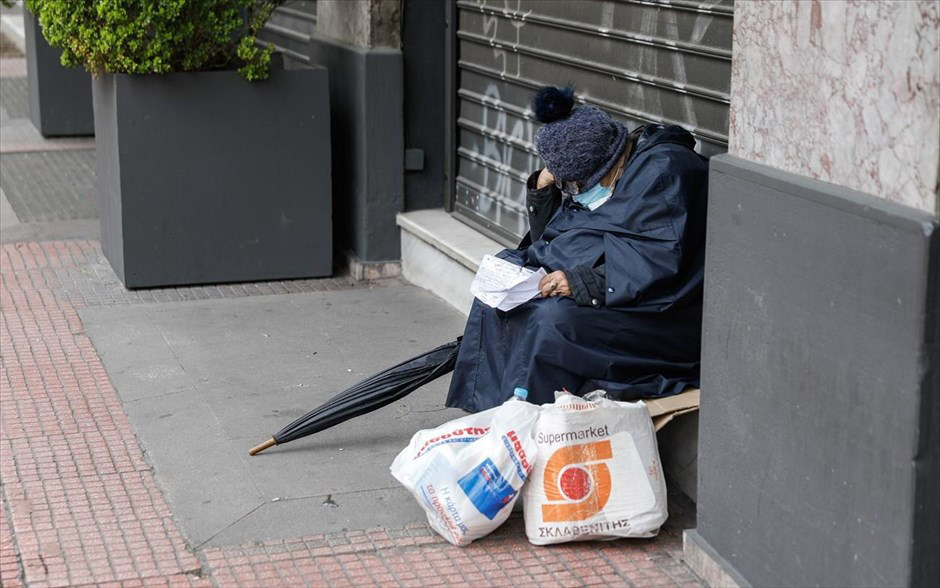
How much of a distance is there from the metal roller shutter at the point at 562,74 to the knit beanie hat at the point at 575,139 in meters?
0.49

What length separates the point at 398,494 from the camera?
4.57 metres

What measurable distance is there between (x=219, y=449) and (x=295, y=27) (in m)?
5.27

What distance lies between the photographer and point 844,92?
3.16 m

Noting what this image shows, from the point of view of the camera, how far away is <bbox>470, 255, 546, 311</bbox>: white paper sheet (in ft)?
14.8

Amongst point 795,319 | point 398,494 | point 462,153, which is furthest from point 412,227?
point 795,319

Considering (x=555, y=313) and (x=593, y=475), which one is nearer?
(x=593, y=475)

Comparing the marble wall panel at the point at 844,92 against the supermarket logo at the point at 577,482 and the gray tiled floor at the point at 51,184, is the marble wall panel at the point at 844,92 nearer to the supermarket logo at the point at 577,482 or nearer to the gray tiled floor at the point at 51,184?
the supermarket logo at the point at 577,482

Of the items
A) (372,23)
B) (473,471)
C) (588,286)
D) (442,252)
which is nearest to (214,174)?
(372,23)

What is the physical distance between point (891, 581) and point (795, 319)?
0.68m

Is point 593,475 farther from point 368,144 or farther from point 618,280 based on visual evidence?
point 368,144

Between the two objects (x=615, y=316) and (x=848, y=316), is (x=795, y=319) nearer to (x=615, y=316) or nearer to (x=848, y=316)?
(x=848, y=316)

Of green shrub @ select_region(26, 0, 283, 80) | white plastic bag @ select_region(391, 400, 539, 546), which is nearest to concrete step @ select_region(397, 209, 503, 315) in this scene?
green shrub @ select_region(26, 0, 283, 80)

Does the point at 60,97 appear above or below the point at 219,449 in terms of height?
above

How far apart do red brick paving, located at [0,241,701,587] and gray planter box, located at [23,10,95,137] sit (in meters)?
Result: 6.98
